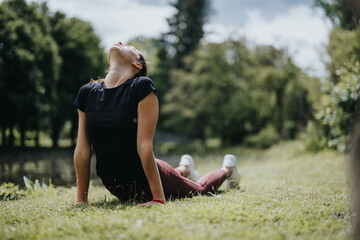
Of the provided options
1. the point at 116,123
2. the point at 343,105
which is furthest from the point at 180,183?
the point at 343,105

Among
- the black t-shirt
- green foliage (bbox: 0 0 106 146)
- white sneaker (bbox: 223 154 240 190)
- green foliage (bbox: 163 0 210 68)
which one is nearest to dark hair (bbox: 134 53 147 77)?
the black t-shirt

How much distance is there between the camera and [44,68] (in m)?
17.4

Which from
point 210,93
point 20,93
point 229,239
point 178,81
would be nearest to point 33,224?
point 229,239

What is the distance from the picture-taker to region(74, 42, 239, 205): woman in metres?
2.72

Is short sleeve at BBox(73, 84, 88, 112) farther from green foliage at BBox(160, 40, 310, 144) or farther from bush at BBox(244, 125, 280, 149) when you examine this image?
green foliage at BBox(160, 40, 310, 144)

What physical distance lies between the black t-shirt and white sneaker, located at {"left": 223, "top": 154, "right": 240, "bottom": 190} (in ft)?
5.44

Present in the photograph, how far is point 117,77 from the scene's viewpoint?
9.71 feet

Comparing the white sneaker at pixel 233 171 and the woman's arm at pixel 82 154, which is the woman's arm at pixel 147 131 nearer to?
the woman's arm at pixel 82 154

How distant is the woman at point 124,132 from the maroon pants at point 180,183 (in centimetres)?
1

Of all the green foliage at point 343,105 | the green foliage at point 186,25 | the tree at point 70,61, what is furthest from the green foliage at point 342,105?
the green foliage at point 186,25

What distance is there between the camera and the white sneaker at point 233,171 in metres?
4.30

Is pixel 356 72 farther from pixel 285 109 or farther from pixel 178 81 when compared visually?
pixel 285 109

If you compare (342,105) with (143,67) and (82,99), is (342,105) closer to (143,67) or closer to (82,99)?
(143,67)

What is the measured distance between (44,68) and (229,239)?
1803 centimetres
